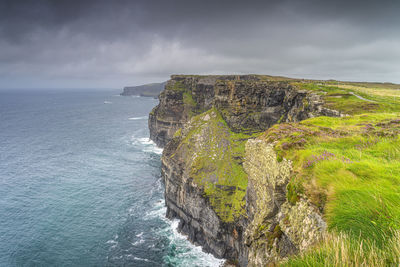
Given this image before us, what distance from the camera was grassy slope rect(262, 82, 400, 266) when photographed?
181 inches

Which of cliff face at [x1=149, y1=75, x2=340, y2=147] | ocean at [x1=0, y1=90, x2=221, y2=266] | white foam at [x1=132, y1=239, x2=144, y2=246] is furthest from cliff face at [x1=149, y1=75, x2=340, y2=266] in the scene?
white foam at [x1=132, y1=239, x2=144, y2=246]

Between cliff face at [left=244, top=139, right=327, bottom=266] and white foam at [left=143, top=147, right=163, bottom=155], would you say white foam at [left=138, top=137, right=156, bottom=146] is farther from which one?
cliff face at [left=244, top=139, right=327, bottom=266]

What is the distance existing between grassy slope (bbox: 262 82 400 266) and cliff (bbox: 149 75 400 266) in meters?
0.11

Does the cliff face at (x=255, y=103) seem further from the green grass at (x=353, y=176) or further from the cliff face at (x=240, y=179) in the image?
the green grass at (x=353, y=176)

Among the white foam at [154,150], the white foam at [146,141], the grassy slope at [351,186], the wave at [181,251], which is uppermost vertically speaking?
the grassy slope at [351,186]

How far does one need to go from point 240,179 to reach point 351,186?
111ft

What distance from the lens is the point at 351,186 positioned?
26.1ft

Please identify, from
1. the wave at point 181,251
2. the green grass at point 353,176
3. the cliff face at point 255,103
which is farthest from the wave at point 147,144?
the green grass at point 353,176

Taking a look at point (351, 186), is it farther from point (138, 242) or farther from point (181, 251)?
point (138, 242)

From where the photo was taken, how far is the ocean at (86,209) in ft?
119

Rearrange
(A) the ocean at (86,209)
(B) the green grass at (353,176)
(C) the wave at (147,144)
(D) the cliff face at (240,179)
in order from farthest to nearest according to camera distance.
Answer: (C) the wave at (147,144) → (A) the ocean at (86,209) → (D) the cliff face at (240,179) → (B) the green grass at (353,176)

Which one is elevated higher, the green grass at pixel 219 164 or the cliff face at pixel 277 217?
the cliff face at pixel 277 217

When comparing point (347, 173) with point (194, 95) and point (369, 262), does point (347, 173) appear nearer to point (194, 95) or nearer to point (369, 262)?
point (369, 262)

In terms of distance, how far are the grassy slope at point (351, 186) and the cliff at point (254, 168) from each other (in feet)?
0.37
